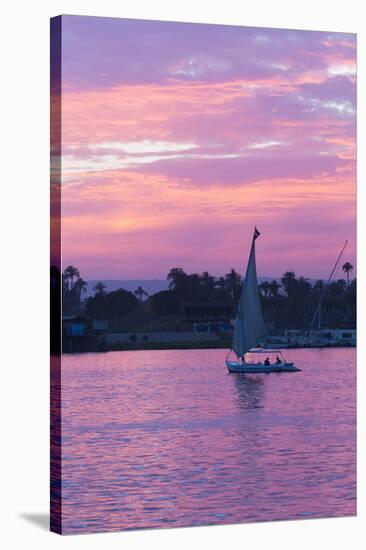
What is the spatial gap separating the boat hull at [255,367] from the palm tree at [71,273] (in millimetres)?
2354

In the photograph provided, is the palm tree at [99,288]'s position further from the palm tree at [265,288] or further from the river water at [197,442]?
the palm tree at [265,288]

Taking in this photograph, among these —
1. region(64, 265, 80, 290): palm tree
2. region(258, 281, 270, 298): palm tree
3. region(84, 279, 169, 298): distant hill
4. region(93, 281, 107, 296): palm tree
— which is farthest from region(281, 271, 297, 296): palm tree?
region(64, 265, 80, 290): palm tree

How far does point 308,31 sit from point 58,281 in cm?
409

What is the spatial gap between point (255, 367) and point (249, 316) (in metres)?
1.56

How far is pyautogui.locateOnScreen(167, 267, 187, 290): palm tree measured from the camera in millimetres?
19094

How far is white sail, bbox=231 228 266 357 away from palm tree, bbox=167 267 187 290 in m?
0.69

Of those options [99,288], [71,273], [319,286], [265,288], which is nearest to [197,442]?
[99,288]

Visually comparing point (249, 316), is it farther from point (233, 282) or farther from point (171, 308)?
point (171, 308)

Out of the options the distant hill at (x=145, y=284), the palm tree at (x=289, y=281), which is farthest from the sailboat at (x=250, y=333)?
the distant hill at (x=145, y=284)

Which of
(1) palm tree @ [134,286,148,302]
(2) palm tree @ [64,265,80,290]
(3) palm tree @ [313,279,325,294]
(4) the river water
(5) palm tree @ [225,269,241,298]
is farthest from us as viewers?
(3) palm tree @ [313,279,325,294]

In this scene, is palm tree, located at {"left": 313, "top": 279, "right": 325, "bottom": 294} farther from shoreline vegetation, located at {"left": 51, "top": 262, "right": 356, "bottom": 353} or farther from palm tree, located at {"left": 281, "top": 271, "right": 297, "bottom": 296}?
palm tree, located at {"left": 281, "top": 271, "right": 297, "bottom": 296}

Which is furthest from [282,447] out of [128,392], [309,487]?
[128,392]

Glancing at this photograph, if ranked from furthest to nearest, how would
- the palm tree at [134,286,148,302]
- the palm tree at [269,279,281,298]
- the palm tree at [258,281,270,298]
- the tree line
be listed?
the palm tree at [269,279,281,298], the palm tree at [258,281,270,298], the palm tree at [134,286,148,302], the tree line

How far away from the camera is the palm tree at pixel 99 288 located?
18656 mm
